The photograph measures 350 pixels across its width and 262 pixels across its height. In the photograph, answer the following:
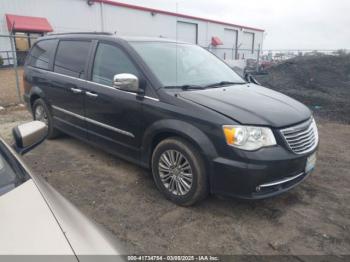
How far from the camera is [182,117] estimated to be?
320 cm

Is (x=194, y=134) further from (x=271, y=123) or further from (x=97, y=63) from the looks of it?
(x=97, y=63)

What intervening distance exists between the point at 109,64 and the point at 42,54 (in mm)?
2077

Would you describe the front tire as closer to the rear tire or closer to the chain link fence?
the rear tire

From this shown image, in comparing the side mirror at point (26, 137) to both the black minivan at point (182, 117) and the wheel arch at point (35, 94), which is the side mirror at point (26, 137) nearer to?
the black minivan at point (182, 117)

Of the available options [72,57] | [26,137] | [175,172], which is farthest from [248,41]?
[26,137]

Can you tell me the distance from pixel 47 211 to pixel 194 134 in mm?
1863

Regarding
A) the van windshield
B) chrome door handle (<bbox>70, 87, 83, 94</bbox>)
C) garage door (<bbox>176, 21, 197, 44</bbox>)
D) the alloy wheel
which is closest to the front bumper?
the alloy wheel

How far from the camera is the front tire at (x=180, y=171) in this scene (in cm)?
314

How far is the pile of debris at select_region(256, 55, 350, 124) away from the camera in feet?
28.8

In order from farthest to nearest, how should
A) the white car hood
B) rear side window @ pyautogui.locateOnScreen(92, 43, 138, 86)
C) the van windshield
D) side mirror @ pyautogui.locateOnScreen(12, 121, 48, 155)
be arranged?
rear side window @ pyautogui.locateOnScreen(92, 43, 138, 86), the van windshield, side mirror @ pyautogui.locateOnScreen(12, 121, 48, 155), the white car hood

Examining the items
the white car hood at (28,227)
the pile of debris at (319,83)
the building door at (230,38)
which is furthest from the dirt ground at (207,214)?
the building door at (230,38)

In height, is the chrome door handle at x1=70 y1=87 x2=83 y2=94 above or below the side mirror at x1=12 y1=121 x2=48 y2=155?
below

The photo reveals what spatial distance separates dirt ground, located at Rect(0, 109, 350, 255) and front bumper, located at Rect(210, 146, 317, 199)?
372 mm

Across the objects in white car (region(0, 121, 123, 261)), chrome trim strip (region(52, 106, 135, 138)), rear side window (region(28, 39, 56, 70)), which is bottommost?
chrome trim strip (region(52, 106, 135, 138))
